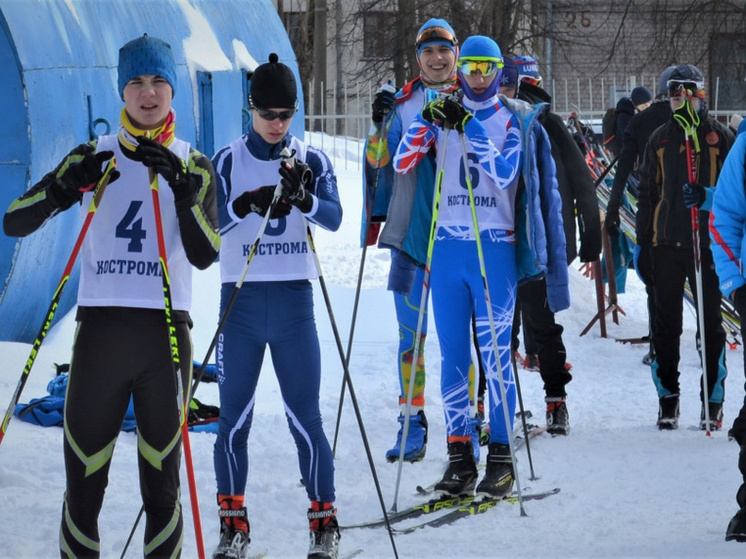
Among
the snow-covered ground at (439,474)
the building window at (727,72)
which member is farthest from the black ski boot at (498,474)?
the building window at (727,72)

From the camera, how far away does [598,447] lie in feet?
24.1

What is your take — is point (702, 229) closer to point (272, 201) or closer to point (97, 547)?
point (272, 201)

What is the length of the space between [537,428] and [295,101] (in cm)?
335

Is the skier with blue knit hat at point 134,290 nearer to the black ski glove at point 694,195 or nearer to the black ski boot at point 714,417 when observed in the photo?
the black ski glove at point 694,195

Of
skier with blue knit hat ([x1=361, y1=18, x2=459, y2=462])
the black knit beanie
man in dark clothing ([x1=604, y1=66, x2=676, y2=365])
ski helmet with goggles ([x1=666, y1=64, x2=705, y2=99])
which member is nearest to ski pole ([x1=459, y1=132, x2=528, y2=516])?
skier with blue knit hat ([x1=361, y1=18, x2=459, y2=462])

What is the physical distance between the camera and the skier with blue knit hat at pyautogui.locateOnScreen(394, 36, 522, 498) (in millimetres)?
6086

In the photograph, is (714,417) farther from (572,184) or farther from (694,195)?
(572,184)

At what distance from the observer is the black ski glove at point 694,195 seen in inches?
292

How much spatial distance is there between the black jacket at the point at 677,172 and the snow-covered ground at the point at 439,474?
3.98 ft

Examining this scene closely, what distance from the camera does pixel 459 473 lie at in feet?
20.0

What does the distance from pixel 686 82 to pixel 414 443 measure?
9.34 feet

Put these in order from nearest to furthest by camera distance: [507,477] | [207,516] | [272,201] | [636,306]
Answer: [272,201] < [207,516] < [507,477] < [636,306]

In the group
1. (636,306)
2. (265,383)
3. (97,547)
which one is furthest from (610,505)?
(636,306)

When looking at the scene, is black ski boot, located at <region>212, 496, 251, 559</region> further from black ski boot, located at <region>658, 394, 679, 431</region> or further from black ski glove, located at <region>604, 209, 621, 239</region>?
black ski glove, located at <region>604, 209, 621, 239</region>
